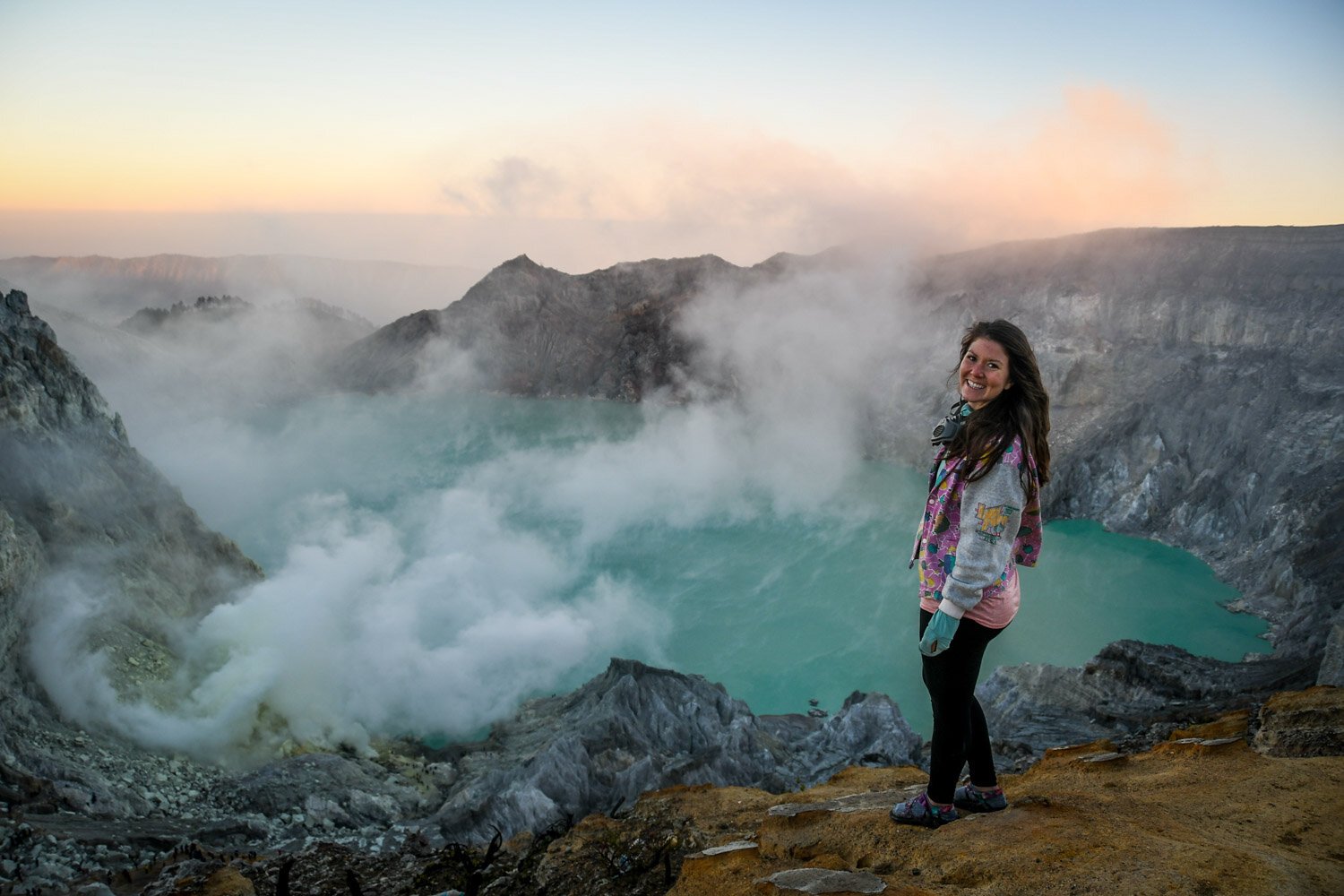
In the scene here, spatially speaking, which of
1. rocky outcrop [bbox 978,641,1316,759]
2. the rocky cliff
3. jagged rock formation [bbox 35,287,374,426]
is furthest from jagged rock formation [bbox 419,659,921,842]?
jagged rock formation [bbox 35,287,374,426]

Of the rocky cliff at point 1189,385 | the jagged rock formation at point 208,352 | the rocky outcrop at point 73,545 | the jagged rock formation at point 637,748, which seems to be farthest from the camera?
the jagged rock formation at point 208,352

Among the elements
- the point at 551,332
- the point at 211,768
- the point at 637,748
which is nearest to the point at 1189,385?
the point at 637,748

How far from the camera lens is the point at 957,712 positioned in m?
4.08

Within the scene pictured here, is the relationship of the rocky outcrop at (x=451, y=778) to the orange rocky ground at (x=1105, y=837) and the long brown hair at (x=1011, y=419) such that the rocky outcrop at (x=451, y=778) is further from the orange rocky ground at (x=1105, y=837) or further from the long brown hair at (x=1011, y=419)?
the long brown hair at (x=1011, y=419)

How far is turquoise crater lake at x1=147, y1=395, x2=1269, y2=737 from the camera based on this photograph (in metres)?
23.2

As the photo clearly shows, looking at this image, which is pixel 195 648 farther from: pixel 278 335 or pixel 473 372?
pixel 278 335

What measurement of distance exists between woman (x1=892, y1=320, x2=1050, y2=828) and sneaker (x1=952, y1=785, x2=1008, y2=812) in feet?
0.40

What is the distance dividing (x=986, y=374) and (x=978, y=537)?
0.86 meters

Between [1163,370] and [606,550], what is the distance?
2797 centimetres

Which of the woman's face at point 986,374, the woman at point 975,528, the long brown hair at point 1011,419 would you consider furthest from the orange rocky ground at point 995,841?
the woman's face at point 986,374

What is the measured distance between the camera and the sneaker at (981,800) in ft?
14.3

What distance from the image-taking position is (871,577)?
31.2 metres

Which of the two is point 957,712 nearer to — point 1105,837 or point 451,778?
point 1105,837

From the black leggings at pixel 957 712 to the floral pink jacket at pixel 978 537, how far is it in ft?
0.53
